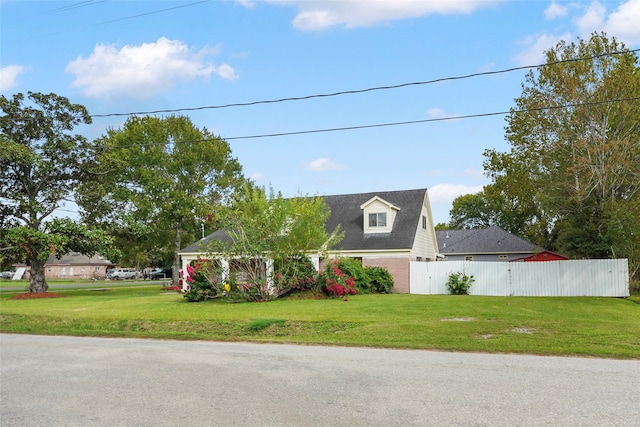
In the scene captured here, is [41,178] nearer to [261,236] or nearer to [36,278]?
[36,278]

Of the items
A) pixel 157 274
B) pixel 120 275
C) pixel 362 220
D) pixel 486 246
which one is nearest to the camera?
pixel 362 220

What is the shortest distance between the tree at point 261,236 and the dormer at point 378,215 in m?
8.03

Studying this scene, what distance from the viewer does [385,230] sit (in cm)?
3123

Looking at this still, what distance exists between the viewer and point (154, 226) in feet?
136

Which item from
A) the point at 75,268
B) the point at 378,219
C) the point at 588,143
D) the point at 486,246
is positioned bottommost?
the point at 75,268

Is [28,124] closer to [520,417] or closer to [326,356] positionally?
[326,356]

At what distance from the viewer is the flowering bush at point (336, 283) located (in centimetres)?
2338

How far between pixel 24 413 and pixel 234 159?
39.1 m

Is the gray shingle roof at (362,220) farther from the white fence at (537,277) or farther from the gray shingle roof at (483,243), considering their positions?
the gray shingle roof at (483,243)

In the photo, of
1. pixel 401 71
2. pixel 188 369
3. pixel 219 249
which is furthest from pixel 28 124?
pixel 188 369

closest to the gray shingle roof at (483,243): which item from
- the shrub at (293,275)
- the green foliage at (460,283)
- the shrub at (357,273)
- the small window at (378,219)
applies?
the small window at (378,219)

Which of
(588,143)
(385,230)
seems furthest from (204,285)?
(588,143)

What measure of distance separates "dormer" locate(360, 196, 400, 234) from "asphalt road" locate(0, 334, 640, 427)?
21.2 meters

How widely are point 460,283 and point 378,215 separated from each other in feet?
22.5
